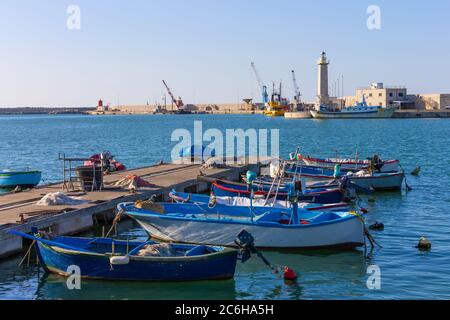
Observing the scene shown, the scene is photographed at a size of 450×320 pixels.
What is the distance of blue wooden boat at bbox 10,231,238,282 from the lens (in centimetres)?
1727

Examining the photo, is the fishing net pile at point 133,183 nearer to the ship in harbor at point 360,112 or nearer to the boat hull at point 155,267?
the boat hull at point 155,267

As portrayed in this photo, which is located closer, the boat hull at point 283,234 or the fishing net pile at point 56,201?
the boat hull at point 283,234

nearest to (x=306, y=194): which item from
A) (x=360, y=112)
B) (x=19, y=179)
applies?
(x=19, y=179)

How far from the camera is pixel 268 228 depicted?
841 inches

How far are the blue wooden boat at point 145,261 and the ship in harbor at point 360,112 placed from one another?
153796mm

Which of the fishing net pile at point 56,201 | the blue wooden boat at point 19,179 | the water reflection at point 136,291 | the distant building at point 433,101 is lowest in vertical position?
the water reflection at point 136,291

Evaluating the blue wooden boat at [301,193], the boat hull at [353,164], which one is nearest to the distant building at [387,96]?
the boat hull at [353,164]

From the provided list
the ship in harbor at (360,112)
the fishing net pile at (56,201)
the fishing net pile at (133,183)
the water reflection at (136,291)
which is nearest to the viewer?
the water reflection at (136,291)

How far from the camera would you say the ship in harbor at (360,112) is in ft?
547

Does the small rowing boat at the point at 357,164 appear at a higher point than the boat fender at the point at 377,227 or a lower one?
higher

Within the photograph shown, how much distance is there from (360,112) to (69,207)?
494 ft

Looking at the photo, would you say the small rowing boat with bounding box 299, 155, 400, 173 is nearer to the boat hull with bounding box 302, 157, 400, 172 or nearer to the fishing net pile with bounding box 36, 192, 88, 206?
the boat hull with bounding box 302, 157, 400, 172

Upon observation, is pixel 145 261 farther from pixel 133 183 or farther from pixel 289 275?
pixel 133 183

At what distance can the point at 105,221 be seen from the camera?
2503 cm
